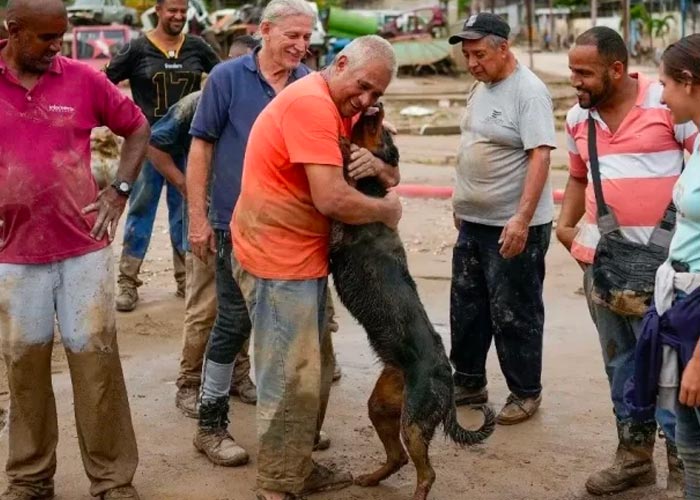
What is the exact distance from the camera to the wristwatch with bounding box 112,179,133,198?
4625 mm

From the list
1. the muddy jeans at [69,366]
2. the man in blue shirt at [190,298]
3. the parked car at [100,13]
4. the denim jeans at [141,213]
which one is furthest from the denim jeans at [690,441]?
the parked car at [100,13]

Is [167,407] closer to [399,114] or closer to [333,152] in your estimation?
[333,152]

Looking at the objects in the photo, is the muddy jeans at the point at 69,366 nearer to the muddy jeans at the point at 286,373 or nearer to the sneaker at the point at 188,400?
the muddy jeans at the point at 286,373

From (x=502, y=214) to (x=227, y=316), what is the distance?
1.55 metres

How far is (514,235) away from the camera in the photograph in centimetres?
546

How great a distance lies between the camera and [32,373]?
4.57 m

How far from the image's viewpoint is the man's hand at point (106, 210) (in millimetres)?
4500

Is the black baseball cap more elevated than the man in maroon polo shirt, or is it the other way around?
the black baseball cap

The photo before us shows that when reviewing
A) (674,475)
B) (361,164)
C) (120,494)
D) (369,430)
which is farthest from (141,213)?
(674,475)

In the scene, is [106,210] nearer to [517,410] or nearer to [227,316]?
[227,316]

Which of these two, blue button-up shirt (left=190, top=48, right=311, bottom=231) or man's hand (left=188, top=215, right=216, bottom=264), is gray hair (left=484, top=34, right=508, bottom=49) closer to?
blue button-up shirt (left=190, top=48, right=311, bottom=231)

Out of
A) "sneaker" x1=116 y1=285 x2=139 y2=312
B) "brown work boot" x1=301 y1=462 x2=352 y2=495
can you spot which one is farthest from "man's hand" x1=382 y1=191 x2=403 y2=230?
"sneaker" x1=116 y1=285 x2=139 y2=312

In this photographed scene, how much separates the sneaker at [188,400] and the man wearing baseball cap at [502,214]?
1414 millimetres

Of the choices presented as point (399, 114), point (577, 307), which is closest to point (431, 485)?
point (577, 307)
